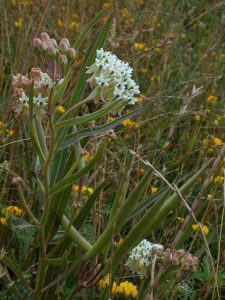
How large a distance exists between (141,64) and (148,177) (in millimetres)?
1551

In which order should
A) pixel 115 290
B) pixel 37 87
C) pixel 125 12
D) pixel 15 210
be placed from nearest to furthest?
1. pixel 37 87
2. pixel 115 290
3. pixel 15 210
4. pixel 125 12

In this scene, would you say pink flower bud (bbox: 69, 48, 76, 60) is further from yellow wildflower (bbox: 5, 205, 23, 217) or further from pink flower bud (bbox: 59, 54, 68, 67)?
yellow wildflower (bbox: 5, 205, 23, 217)

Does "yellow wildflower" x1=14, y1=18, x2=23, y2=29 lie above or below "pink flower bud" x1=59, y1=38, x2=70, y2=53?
above

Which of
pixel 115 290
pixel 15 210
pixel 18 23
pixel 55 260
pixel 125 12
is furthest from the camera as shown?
pixel 125 12

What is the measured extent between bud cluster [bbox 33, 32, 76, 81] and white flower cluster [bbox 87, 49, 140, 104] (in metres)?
0.06

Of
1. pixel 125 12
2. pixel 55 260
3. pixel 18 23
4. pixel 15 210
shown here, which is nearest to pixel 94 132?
pixel 55 260

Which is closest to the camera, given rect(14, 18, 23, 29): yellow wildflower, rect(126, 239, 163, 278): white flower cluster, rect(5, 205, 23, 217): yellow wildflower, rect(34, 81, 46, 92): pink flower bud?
rect(34, 81, 46, 92): pink flower bud

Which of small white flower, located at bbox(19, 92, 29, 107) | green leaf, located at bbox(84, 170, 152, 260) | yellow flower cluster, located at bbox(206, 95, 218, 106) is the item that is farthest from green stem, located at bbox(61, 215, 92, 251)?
yellow flower cluster, located at bbox(206, 95, 218, 106)

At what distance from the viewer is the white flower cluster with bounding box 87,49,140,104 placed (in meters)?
1.10

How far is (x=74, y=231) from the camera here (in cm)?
120

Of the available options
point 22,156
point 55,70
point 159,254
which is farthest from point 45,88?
point 22,156

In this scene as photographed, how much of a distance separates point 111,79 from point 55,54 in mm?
115

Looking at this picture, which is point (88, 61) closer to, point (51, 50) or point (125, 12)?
point (51, 50)

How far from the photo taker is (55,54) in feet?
3.52
